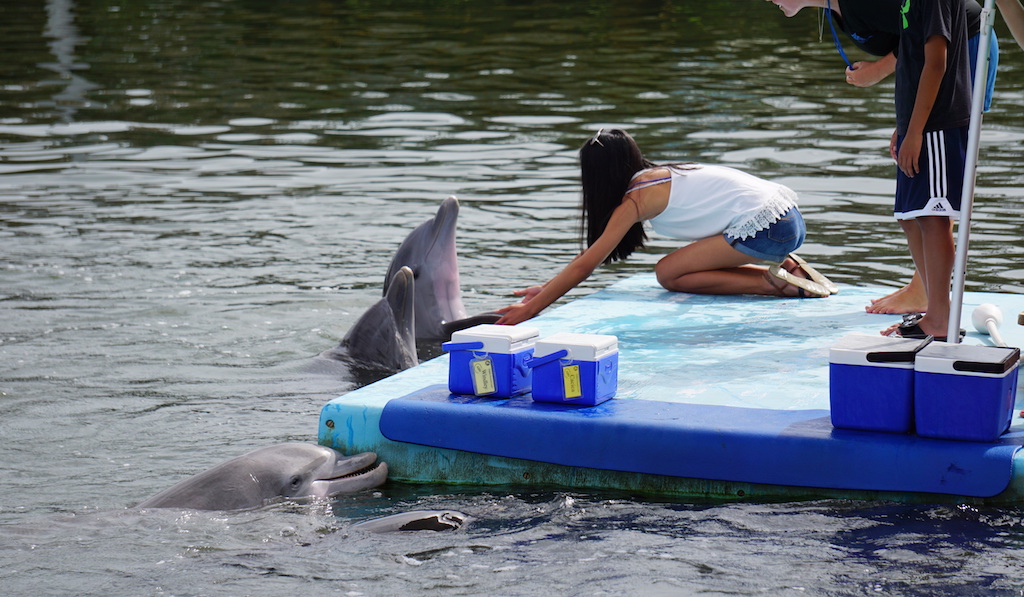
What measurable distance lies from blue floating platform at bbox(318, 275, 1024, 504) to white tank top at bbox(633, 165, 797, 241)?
47.5 inches

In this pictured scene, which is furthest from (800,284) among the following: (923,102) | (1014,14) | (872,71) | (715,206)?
(1014,14)

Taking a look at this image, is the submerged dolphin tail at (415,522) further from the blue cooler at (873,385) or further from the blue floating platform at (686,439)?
the blue cooler at (873,385)

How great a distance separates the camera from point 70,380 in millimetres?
6605

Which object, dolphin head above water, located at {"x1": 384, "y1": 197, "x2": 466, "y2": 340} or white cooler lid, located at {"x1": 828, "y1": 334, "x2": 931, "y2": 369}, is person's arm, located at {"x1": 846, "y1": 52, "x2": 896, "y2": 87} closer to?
white cooler lid, located at {"x1": 828, "y1": 334, "x2": 931, "y2": 369}

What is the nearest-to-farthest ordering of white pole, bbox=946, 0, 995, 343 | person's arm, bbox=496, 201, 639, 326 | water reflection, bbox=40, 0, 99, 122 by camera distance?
white pole, bbox=946, 0, 995, 343, person's arm, bbox=496, 201, 639, 326, water reflection, bbox=40, 0, 99, 122

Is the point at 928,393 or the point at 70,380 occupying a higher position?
the point at 928,393

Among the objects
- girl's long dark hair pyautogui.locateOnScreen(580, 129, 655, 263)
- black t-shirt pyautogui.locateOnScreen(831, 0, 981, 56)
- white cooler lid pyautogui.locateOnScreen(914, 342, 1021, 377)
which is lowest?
white cooler lid pyautogui.locateOnScreen(914, 342, 1021, 377)

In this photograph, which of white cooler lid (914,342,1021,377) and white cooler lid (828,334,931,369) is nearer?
white cooler lid (914,342,1021,377)

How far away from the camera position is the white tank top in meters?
6.71

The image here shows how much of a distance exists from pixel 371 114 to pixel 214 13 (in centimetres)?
1437

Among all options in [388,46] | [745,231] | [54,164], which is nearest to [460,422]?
[745,231]

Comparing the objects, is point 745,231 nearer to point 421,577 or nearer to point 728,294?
point 728,294

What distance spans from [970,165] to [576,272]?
2124mm

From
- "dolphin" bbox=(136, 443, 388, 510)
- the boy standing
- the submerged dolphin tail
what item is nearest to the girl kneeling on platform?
the boy standing
